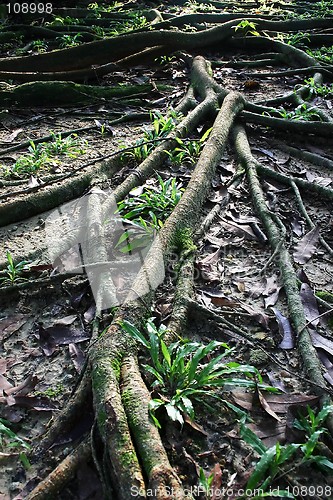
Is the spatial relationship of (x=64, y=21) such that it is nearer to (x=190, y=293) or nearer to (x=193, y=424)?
(x=190, y=293)

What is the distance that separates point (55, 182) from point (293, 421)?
2464mm

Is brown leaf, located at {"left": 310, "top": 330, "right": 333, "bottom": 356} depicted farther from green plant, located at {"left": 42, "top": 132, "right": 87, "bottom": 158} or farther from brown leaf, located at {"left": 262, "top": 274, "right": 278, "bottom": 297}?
green plant, located at {"left": 42, "top": 132, "right": 87, "bottom": 158}

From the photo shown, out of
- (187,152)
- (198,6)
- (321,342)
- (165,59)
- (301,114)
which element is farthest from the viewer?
(198,6)

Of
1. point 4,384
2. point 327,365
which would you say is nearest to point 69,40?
point 4,384

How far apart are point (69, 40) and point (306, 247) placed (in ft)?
16.6

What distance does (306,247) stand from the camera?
333cm

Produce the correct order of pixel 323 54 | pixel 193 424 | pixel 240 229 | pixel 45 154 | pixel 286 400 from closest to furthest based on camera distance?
pixel 193 424 → pixel 286 400 → pixel 240 229 → pixel 45 154 → pixel 323 54

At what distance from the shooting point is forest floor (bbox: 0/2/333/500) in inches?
84.9

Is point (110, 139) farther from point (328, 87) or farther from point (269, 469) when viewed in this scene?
point (269, 469)

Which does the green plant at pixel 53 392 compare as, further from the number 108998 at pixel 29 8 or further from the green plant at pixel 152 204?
the number 108998 at pixel 29 8

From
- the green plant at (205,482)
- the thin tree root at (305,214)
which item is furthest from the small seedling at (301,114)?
the green plant at (205,482)

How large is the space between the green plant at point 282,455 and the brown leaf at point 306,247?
3.96 feet

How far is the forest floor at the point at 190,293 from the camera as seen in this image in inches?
84.9

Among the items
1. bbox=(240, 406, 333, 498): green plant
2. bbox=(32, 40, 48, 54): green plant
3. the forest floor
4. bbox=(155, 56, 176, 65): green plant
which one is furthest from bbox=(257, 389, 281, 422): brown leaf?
bbox=(32, 40, 48, 54): green plant
